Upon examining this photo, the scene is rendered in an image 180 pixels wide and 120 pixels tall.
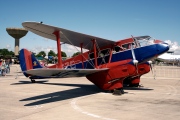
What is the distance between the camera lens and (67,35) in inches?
508

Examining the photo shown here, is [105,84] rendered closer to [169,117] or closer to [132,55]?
[132,55]

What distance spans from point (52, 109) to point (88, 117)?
6.33 ft

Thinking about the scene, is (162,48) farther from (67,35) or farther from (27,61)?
(27,61)

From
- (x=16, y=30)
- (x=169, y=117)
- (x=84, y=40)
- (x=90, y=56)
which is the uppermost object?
(x=16, y=30)

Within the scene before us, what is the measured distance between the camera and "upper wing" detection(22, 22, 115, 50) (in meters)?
11.3

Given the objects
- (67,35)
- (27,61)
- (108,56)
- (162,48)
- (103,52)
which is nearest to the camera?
(162,48)

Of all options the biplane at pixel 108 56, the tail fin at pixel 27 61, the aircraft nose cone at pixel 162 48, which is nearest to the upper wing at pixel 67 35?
the biplane at pixel 108 56

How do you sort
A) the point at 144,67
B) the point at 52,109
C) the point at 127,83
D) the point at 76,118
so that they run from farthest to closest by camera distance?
the point at 127,83 → the point at 144,67 → the point at 52,109 → the point at 76,118

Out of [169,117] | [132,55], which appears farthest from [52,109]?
[132,55]

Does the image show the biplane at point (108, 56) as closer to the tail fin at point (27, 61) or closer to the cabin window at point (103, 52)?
the cabin window at point (103, 52)

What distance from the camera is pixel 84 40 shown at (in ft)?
45.1

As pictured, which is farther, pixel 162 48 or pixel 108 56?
pixel 108 56

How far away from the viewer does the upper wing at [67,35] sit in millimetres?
11305

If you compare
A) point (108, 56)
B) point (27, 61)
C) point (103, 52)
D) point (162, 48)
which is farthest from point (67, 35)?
point (162, 48)
